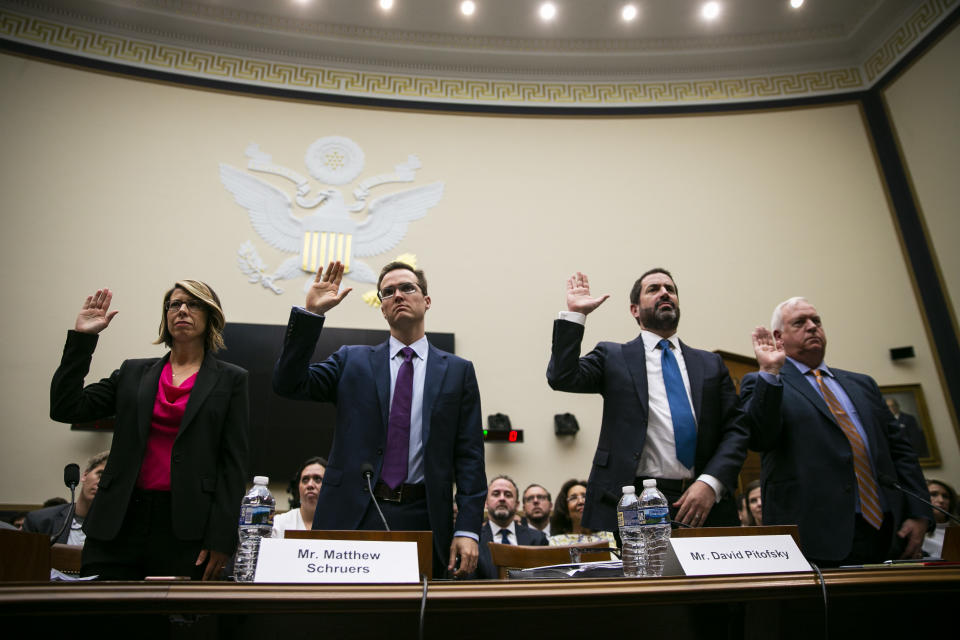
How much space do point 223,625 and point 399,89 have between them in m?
5.88

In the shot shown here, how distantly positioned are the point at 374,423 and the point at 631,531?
0.72 metres

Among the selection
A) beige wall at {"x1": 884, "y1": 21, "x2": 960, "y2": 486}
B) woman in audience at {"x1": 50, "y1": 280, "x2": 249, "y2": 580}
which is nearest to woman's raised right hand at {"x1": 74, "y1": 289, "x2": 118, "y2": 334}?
woman in audience at {"x1": 50, "y1": 280, "x2": 249, "y2": 580}

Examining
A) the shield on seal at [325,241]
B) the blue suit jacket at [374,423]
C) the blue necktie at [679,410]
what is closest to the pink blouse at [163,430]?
the blue suit jacket at [374,423]

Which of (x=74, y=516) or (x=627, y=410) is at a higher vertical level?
(x=627, y=410)

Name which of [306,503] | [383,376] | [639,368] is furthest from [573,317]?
[306,503]

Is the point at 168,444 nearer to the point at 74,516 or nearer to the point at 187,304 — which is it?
the point at 187,304

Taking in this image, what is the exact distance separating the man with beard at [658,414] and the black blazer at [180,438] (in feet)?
3.08

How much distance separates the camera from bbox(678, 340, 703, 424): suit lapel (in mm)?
1922

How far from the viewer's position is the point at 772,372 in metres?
2.01

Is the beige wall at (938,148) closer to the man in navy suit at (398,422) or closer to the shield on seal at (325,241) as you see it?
the man in navy suit at (398,422)

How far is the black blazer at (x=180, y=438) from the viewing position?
5.28 feet

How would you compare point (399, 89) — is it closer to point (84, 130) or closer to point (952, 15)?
point (84, 130)

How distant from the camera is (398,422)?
1.75 metres

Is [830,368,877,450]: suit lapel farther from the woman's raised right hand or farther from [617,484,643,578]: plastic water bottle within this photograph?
the woman's raised right hand
